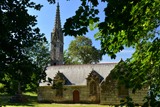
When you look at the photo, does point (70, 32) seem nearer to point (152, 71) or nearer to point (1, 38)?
point (1, 38)

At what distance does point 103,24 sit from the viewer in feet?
17.2

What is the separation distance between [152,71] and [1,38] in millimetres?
6330

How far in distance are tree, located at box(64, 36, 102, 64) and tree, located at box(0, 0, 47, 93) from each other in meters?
72.3

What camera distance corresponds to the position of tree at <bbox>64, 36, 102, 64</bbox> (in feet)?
268

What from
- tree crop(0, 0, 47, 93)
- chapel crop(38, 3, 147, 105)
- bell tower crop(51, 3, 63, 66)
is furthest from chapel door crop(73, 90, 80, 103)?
tree crop(0, 0, 47, 93)

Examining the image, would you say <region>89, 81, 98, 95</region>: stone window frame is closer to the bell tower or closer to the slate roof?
the slate roof

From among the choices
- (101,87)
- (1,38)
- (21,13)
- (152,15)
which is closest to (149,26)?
(152,15)

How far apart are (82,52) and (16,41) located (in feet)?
243

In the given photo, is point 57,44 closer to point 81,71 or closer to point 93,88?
point 81,71

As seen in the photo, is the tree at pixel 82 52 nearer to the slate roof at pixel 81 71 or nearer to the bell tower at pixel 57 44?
the bell tower at pixel 57 44

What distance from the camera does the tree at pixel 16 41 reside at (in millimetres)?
7874

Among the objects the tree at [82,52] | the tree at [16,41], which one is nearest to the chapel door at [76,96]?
the tree at [16,41]

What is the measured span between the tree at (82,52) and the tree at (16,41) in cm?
7234

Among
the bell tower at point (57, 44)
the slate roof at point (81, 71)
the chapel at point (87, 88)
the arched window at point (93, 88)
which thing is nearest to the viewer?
the chapel at point (87, 88)
